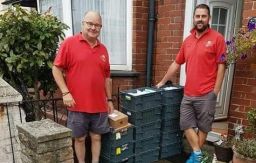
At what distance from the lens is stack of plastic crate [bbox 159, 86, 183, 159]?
3830 mm

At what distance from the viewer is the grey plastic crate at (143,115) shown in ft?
11.8

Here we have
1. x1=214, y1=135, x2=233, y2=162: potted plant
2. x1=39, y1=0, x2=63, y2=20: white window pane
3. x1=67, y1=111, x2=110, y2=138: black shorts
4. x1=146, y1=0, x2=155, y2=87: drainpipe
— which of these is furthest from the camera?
x1=39, y1=0, x2=63, y2=20: white window pane

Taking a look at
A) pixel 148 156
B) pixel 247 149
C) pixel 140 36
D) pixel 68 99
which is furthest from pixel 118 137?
pixel 140 36

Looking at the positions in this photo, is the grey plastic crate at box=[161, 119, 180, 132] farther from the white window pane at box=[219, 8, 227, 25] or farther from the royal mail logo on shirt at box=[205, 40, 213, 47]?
the white window pane at box=[219, 8, 227, 25]

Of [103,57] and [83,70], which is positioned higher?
[103,57]

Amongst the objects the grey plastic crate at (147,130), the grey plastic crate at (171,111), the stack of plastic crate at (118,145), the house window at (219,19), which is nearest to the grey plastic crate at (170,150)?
the grey plastic crate at (147,130)

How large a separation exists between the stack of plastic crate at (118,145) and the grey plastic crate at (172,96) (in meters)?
0.61

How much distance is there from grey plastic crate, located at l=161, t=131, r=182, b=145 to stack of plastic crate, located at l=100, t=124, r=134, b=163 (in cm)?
52

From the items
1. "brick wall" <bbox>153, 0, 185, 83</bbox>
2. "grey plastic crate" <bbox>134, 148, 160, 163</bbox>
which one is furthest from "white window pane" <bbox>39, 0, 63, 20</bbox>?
"grey plastic crate" <bbox>134, 148, 160, 163</bbox>

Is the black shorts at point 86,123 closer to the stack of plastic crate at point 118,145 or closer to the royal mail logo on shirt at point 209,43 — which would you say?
the stack of plastic crate at point 118,145

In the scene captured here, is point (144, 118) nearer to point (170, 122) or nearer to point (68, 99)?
point (170, 122)

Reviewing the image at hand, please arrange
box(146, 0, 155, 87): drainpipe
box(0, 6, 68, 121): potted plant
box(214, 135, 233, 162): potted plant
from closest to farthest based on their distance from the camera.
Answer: box(214, 135, 233, 162): potted plant, box(0, 6, 68, 121): potted plant, box(146, 0, 155, 87): drainpipe

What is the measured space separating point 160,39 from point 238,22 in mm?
1356

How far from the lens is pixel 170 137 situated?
4.00 metres
